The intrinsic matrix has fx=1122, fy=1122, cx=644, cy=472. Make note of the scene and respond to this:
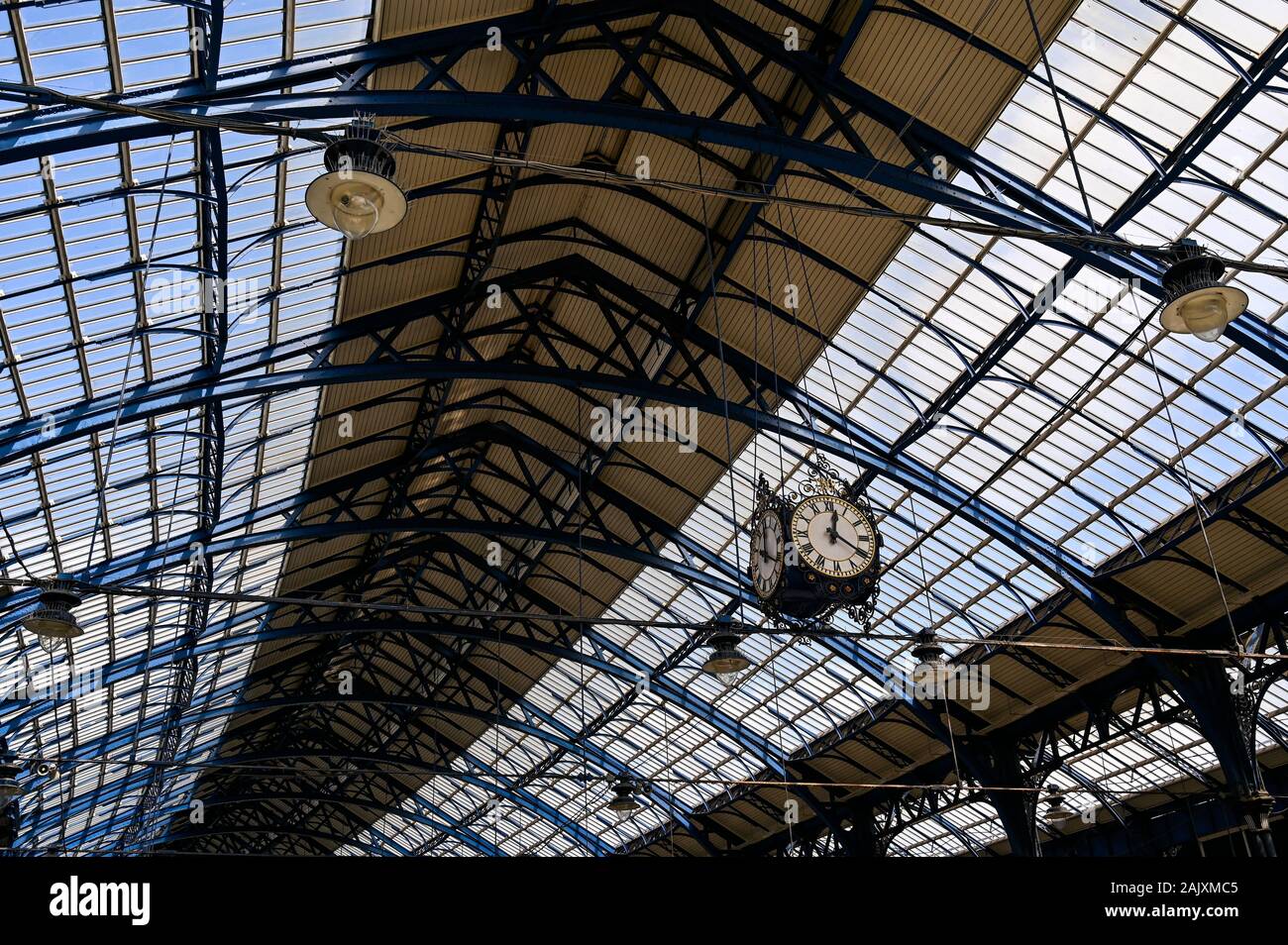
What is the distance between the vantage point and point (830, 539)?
15344 mm

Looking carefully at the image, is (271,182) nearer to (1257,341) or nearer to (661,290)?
(661,290)

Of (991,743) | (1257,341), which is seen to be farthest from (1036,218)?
(991,743)

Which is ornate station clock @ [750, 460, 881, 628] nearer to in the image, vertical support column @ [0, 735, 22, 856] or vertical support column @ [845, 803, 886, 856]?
vertical support column @ [0, 735, 22, 856]

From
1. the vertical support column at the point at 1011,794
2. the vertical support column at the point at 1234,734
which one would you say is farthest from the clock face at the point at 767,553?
the vertical support column at the point at 1011,794

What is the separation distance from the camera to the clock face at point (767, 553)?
15203mm

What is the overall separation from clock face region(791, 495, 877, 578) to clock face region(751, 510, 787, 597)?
0.27 metres

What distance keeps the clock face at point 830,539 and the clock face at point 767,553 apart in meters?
0.27

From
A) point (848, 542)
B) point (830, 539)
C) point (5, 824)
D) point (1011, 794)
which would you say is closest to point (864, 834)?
point (1011, 794)

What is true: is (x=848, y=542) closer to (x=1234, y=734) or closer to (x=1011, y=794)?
(x=1234, y=734)

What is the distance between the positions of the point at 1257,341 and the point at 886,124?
24.6 feet

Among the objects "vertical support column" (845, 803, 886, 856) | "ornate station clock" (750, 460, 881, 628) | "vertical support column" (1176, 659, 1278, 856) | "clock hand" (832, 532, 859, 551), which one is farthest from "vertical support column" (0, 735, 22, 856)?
"vertical support column" (1176, 659, 1278, 856)

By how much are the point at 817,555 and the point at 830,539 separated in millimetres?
331

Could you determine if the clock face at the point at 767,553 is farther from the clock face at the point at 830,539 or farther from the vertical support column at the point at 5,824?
the vertical support column at the point at 5,824

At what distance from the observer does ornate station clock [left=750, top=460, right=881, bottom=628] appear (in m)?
15.1
